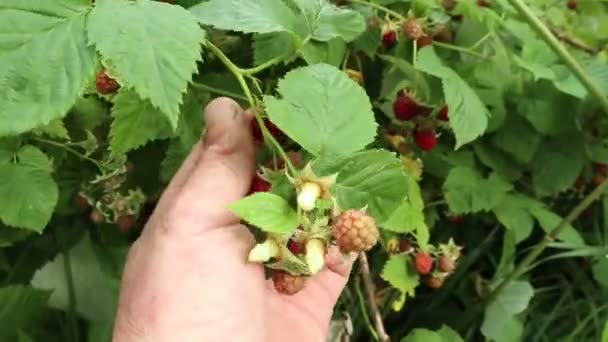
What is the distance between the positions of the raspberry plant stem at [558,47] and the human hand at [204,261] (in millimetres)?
323

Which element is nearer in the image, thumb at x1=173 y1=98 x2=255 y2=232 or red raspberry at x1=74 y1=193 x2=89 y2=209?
thumb at x1=173 y1=98 x2=255 y2=232

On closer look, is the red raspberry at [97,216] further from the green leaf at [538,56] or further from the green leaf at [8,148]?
the green leaf at [538,56]

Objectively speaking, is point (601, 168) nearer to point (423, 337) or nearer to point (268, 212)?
point (423, 337)

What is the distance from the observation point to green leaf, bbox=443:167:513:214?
3.58 ft

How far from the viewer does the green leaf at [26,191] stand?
0.87 m

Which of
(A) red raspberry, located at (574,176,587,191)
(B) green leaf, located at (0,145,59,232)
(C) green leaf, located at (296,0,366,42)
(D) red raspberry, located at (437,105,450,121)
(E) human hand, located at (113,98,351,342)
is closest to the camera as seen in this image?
(E) human hand, located at (113,98,351,342)

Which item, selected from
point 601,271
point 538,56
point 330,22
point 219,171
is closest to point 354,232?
point 219,171

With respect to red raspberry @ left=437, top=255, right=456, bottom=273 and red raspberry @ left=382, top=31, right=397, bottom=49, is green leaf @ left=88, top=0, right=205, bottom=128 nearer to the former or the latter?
red raspberry @ left=382, top=31, right=397, bottom=49

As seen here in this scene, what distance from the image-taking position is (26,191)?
34.5 inches

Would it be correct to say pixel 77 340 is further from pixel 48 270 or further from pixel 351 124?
pixel 351 124

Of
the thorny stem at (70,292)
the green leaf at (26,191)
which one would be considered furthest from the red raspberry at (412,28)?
the thorny stem at (70,292)

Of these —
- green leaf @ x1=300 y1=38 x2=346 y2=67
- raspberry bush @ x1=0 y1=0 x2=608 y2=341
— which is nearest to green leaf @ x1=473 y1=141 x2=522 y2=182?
raspberry bush @ x1=0 y1=0 x2=608 y2=341

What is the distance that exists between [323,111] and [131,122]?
25 cm

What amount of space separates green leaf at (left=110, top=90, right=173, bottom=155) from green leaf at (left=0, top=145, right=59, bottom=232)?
11cm
